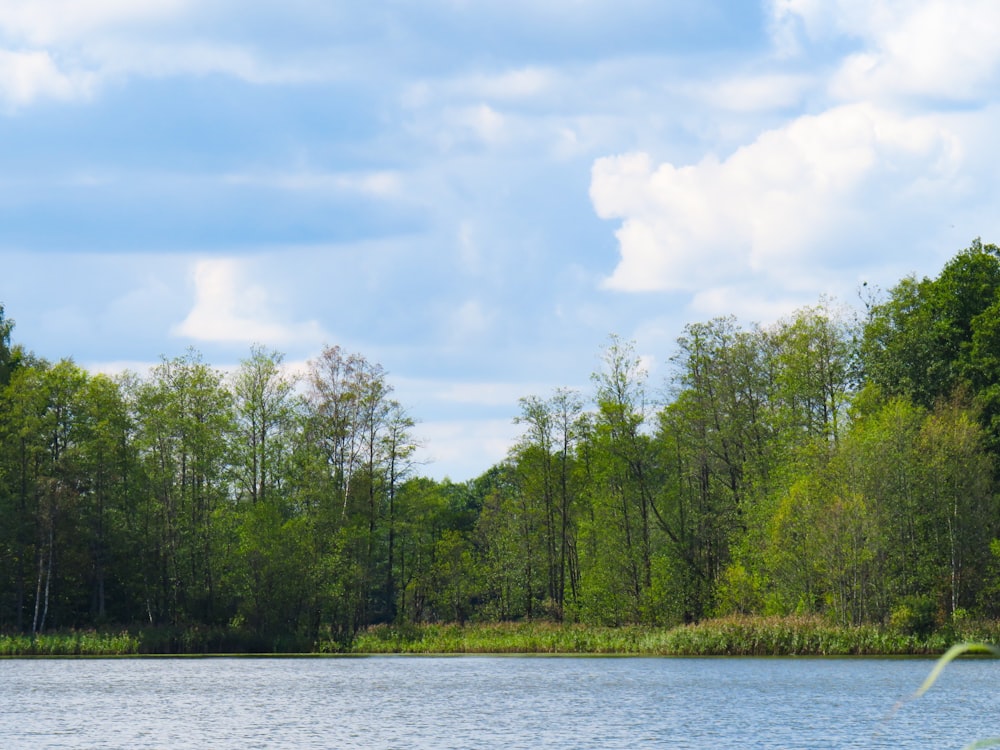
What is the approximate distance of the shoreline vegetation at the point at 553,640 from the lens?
→ 148 feet

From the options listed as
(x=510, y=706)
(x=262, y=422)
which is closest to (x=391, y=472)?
(x=262, y=422)

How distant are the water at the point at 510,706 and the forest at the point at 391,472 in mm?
15221

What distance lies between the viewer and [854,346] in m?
63.5

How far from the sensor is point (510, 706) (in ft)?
92.2

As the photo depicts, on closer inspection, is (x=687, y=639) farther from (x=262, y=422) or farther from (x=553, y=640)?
(x=262, y=422)

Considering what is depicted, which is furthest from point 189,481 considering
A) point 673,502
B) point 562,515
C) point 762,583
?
point 762,583

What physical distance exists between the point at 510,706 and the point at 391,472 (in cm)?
3814

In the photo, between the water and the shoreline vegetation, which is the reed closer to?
the shoreline vegetation

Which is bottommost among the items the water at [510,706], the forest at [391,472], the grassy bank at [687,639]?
the water at [510,706]

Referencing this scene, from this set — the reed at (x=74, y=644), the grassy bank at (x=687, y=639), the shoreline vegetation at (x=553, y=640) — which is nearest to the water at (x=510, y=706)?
the grassy bank at (x=687, y=639)

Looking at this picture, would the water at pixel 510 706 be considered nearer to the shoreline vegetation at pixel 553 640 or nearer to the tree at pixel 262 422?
the shoreline vegetation at pixel 553 640

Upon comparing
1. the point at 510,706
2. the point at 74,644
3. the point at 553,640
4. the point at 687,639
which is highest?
the point at 74,644

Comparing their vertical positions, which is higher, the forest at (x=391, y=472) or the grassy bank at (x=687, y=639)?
the forest at (x=391, y=472)

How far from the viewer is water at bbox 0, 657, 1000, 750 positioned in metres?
21.9
